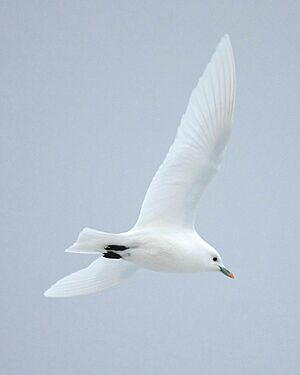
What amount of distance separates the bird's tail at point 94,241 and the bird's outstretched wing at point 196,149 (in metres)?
0.17

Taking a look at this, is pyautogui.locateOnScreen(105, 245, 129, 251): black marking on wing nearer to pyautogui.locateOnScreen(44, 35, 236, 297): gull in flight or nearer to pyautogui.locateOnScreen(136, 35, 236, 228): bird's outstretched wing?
pyautogui.locateOnScreen(44, 35, 236, 297): gull in flight

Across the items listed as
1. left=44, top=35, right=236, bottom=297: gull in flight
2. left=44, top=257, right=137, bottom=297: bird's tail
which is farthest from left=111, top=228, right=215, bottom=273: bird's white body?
left=44, top=257, right=137, bottom=297: bird's tail

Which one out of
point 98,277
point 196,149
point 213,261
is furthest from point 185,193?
point 98,277

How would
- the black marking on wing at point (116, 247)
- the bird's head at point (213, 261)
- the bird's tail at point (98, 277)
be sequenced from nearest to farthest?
the black marking on wing at point (116, 247), the bird's head at point (213, 261), the bird's tail at point (98, 277)

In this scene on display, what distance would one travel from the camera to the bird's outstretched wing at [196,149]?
263 centimetres

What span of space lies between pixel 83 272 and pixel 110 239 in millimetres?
415

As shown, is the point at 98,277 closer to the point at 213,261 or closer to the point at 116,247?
the point at 116,247

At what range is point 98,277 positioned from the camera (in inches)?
122

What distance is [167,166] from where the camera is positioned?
285cm

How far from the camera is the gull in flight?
8.74ft

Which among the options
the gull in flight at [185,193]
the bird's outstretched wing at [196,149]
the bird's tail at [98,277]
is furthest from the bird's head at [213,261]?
the bird's tail at [98,277]

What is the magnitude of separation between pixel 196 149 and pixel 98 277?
0.71 meters

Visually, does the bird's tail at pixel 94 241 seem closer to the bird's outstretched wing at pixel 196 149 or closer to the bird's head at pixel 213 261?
the bird's outstretched wing at pixel 196 149

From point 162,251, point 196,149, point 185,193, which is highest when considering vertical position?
point 196,149
